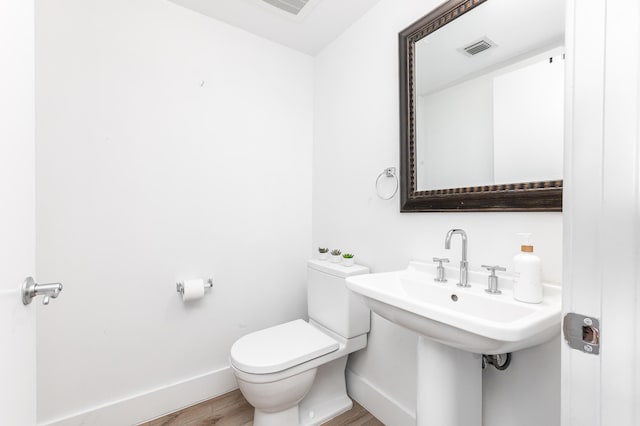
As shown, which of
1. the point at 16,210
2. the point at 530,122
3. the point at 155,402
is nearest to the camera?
the point at 16,210

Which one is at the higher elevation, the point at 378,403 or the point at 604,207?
the point at 604,207

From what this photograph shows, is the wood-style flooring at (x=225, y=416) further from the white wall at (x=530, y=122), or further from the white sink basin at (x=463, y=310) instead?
the white wall at (x=530, y=122)

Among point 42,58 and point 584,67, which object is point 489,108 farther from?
point 42,58

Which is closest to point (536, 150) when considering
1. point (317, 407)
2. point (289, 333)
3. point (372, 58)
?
point (372, 58)

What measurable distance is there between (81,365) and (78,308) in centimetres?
28

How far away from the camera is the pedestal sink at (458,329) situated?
2.37 ft

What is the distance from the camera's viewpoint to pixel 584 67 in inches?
17.1

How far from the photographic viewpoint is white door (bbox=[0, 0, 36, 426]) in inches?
21.5

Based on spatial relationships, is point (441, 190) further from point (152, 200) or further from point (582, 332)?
point (152, 200)

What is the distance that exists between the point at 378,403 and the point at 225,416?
826mm

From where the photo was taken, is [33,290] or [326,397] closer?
[33,290]

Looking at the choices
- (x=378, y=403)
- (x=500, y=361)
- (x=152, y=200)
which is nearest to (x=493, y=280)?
(x=500, y=361)

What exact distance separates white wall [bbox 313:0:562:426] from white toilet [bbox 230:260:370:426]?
15 cm

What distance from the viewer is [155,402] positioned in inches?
59.2
